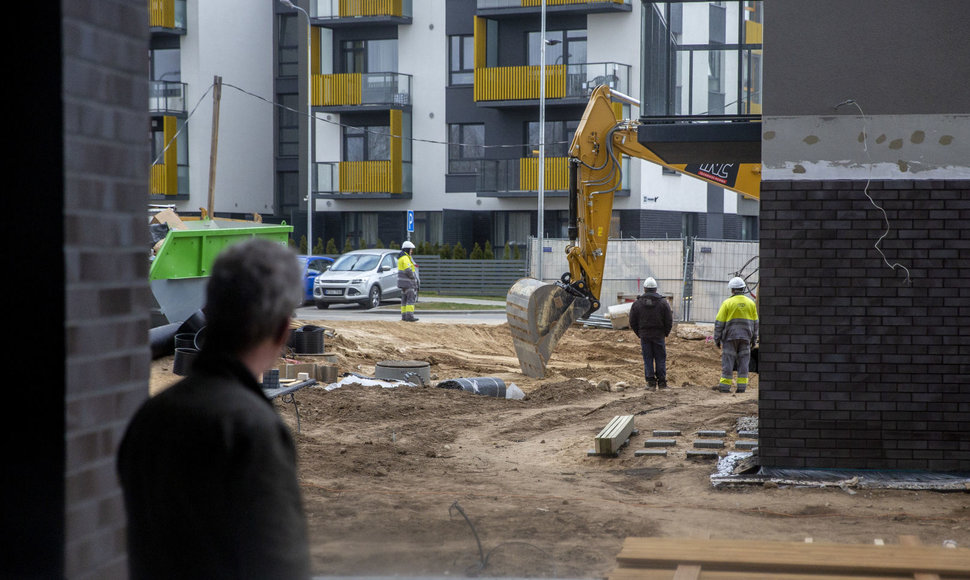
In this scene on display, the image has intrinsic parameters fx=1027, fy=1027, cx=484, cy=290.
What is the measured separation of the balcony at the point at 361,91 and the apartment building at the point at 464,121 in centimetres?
5

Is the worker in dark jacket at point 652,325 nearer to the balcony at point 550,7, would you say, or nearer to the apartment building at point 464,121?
the apartment building at point 464,121

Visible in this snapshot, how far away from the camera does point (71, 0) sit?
8.95 feet

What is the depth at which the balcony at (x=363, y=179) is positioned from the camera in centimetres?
3989

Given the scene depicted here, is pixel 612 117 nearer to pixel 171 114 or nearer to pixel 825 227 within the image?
pixel 825 227

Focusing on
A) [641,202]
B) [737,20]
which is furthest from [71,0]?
[641,202]

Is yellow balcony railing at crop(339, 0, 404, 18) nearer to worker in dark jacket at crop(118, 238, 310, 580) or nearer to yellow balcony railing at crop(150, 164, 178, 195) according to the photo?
yellow balcony railing at crop(150, 164, 178, 195)

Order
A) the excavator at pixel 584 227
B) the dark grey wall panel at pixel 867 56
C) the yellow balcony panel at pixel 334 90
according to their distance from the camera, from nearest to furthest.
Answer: the dark grey wall panel at pixel 867 56 → the excavator at pixel 584 227 → the yellow balcony panel at pixel 334 90

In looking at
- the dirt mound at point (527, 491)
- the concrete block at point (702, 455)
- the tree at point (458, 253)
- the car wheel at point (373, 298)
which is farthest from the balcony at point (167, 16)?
the concrete block at point (702, 455)

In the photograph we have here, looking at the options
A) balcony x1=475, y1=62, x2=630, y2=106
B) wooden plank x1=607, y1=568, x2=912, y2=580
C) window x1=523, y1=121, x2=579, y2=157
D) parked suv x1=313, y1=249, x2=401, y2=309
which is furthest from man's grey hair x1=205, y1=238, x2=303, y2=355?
window x1=523, y1=121, x2=579, y2=157

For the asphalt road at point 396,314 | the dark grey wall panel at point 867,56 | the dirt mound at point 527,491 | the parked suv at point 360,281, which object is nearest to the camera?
the dirt mound at point 527,491

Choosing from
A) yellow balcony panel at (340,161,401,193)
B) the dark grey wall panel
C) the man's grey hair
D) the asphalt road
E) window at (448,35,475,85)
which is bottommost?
the asphalt road

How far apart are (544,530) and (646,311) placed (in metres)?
9.65

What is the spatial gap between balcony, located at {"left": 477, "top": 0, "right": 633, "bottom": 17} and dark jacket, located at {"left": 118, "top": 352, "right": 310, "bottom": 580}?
34485mm

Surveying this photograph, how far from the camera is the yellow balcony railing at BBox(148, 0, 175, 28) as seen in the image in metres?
39.6
